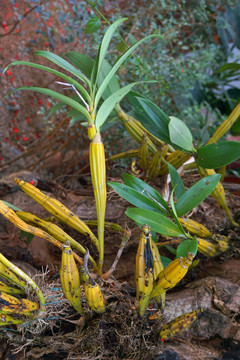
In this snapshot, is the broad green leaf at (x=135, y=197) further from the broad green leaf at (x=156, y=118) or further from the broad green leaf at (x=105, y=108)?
the broad green leaf at (x=156, y=118)

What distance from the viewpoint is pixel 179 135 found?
98 centimetres

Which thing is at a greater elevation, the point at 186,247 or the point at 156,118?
the point at 156,118

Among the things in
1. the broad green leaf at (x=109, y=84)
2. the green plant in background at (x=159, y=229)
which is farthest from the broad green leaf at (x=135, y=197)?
the broad green leaf at (x=109, y=84)

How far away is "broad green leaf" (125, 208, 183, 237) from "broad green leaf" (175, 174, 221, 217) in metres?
0.09

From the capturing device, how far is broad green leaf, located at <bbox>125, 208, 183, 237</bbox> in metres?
0.79

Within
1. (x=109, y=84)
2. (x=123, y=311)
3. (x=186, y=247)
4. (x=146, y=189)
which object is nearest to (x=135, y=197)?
(x=146, y=189)

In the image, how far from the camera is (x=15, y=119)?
7.52ft

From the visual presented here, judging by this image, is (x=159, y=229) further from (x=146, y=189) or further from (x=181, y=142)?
(x=181, y=142)

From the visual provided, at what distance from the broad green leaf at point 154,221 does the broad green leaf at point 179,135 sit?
26 centimetres

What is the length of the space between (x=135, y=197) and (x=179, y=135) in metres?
0.25

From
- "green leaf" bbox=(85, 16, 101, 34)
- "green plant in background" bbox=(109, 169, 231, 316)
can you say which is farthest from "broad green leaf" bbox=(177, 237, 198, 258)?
"green leaf" bbox=(85, 16, 101, 34)

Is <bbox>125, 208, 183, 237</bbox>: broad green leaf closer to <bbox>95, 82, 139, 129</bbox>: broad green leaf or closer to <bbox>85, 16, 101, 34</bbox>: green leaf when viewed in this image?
<bbox>95, 82, 139, 129</bbox>: broad green leaf

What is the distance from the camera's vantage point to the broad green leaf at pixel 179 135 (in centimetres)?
96

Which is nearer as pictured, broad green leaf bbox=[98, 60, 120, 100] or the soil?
the soil
